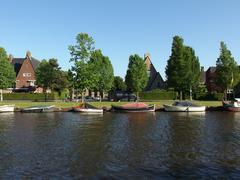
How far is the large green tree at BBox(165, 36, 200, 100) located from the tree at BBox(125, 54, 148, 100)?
7933mm

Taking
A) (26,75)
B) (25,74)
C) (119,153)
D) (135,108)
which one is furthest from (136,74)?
(119,153)

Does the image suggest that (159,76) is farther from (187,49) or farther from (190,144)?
(190,144)

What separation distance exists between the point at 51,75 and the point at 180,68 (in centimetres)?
3984

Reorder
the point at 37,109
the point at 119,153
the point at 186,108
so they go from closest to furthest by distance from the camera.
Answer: the point at 119,153, the point at 186,108, the point at 37,109

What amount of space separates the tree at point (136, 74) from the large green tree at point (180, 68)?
26.0 ft

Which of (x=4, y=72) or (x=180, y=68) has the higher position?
(x=180, y=68)

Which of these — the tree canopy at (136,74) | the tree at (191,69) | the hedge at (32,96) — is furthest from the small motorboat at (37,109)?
the tree at (191,69)

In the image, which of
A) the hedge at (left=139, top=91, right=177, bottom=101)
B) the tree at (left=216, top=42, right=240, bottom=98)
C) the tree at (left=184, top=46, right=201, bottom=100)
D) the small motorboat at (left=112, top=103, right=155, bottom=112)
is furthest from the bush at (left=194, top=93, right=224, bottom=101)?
the small motorboat at (left=112, top=103, right=155, bottom=112)

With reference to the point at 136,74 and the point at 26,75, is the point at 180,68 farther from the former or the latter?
the point at 26,75

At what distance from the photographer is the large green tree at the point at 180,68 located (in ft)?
→ 285

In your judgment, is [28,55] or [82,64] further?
[28,55]

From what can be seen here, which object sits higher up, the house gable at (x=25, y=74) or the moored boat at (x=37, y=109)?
the house gable at (x=25, y=74)

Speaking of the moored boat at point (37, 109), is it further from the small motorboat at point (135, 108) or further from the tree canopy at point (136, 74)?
the tree canopy at point (136, 74)

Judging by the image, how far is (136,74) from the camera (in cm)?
9356
